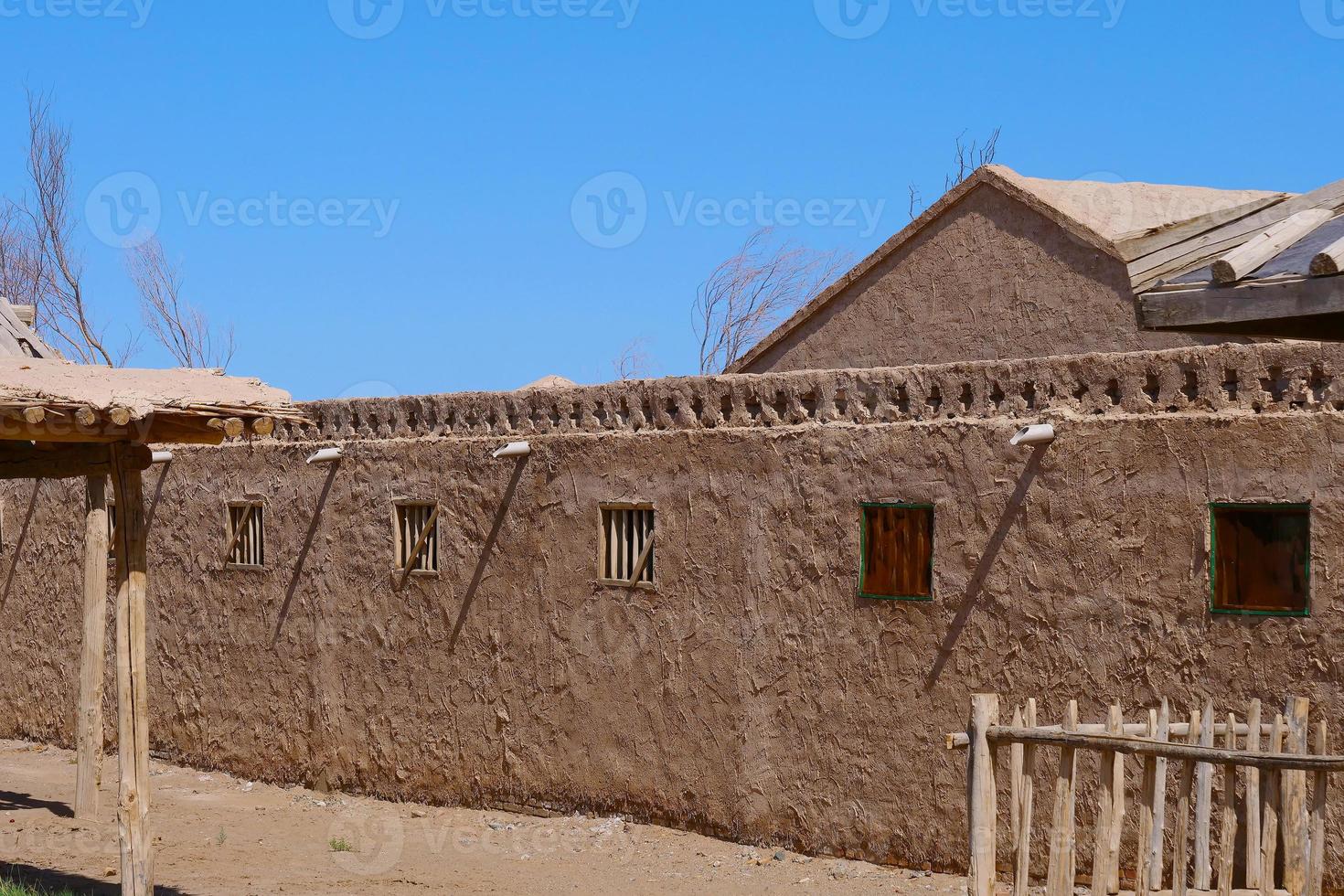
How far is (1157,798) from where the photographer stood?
5.93 metres

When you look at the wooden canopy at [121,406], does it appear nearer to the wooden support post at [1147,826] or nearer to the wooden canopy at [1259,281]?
the wooden support post at [1147,826]

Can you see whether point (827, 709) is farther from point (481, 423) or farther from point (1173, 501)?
point (481, 423)

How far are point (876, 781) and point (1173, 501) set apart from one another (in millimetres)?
2634

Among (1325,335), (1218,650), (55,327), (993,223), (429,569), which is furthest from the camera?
(55,327)

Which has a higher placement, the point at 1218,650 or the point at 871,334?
the point at 871,334

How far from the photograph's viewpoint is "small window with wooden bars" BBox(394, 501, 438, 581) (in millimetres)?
12430

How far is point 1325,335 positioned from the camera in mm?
4539

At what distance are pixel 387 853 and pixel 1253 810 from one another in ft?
22.6

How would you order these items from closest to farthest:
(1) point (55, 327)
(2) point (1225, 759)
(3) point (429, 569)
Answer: (2) point (1225, 759) < (3) point (429, 569) < (1) point (55, 327)

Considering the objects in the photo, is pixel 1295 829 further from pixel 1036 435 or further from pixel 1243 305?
pixel 1036 435

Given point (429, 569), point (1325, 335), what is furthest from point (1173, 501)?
point (429, 569)

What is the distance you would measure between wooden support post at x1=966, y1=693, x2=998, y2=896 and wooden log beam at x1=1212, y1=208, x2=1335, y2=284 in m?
2.48

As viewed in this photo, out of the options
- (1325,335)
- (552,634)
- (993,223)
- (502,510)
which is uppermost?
(993,223)

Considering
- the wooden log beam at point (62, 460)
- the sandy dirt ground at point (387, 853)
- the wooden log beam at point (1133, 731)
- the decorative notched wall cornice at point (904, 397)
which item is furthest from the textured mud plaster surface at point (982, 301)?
the wooden log beam at point (62, 460)
